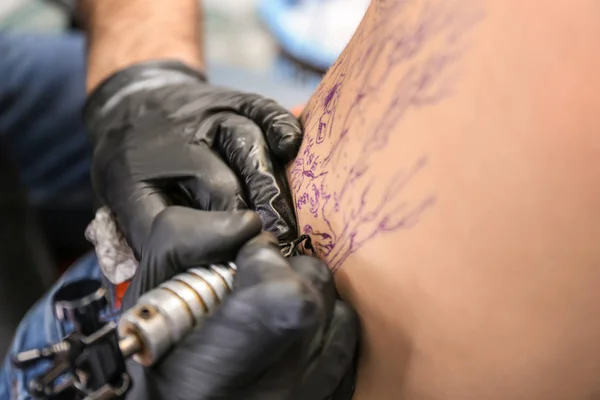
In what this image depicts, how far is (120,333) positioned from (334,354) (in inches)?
6.7

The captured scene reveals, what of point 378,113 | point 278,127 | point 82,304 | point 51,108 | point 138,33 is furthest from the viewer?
point 51,108

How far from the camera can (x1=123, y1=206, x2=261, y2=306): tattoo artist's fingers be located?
0.45 meters

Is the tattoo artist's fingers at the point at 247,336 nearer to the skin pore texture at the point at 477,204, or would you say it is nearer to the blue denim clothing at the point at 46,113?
the skin pore texture at the point at 477,204

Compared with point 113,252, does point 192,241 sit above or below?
above

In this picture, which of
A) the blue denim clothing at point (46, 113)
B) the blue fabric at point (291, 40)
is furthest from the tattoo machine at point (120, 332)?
the blue fabric at point (291, 40)

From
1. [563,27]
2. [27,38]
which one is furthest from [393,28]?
[27,38]

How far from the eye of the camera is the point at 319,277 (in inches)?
17.3

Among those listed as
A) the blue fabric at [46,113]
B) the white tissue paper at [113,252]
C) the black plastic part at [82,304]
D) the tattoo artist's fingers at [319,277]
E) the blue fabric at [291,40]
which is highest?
the tattoo artist's fingers at [319,277]

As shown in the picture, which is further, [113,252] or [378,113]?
[113,252]

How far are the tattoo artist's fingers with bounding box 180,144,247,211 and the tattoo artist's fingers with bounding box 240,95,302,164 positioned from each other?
0.19 feet

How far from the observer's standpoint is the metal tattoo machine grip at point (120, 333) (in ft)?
1.29

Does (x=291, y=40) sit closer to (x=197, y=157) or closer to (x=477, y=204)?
(x=197, y=157)

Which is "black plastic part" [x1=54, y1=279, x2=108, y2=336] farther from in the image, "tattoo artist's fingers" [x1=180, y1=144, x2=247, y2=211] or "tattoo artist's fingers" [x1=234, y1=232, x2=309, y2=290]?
"tattoo artist's fingers" [x1=234, y1=232, x2=309, y2=290]

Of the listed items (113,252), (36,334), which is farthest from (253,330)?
(36,334)
